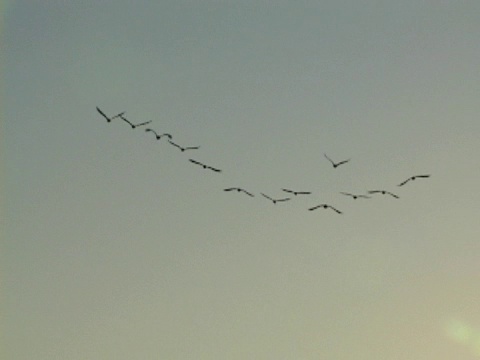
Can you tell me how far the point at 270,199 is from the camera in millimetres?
23453

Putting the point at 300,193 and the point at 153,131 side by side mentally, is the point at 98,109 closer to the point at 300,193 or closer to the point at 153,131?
the point at 153,131

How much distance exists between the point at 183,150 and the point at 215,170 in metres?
0.82

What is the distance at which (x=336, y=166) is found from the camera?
76.4ft

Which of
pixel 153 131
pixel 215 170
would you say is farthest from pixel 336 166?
pixel 153 131

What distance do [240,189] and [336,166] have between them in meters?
Answer: 2.15

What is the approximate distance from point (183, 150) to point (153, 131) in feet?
2.52

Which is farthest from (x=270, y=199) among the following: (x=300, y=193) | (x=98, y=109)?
(x=98, y=109)

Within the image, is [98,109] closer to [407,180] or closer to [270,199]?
[270,199]

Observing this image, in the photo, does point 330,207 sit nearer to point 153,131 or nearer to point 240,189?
point 240,189

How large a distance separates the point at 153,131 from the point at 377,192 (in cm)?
504

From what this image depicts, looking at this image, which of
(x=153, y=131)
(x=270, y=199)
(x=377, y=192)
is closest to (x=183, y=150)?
(x=153, y=131)

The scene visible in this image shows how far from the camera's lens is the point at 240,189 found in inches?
919

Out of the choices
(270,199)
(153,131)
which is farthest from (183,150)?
(270,199)

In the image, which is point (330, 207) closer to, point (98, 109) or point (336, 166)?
point (336, 166)
